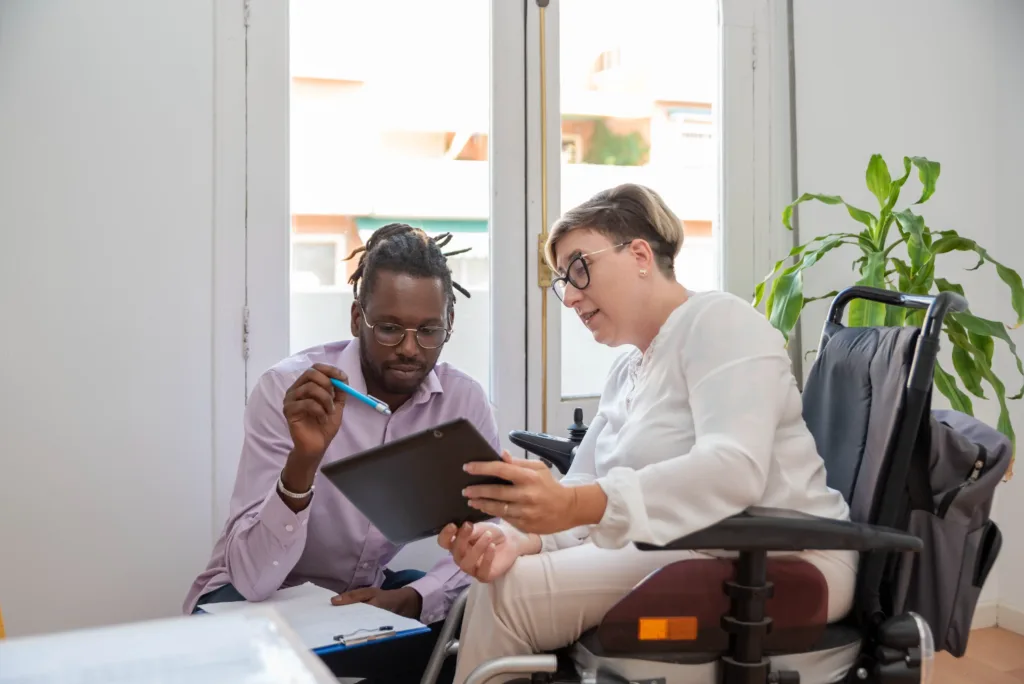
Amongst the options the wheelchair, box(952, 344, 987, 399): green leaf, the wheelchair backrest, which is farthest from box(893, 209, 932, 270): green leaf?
the wheelchair

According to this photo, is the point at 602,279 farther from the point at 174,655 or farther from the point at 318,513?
the point at 174,655

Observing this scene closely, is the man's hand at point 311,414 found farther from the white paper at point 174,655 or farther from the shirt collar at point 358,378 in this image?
the white paper at point 174,655

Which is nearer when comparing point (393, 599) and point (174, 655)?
point (174, 655)

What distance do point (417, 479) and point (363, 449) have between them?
62 centimetres

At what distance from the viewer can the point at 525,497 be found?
1.11m

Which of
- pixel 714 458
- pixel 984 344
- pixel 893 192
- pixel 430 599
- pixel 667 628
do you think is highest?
pixel 893 192

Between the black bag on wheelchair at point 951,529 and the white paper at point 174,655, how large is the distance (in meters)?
0.95

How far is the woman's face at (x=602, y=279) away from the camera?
4.63 ft

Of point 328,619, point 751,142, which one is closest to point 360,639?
point 328,619

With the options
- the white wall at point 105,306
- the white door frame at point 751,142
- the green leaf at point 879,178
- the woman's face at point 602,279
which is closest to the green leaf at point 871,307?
the green leaf at point 879,178

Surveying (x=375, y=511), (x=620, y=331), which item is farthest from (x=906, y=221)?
(x=375, y=511)

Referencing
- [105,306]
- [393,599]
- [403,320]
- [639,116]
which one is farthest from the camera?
[639,116]

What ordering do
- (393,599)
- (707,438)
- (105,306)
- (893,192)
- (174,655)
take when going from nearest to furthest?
(174,655) → (707,438) → (393,599) → (105,306) → (893,192)

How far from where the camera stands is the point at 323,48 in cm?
215
